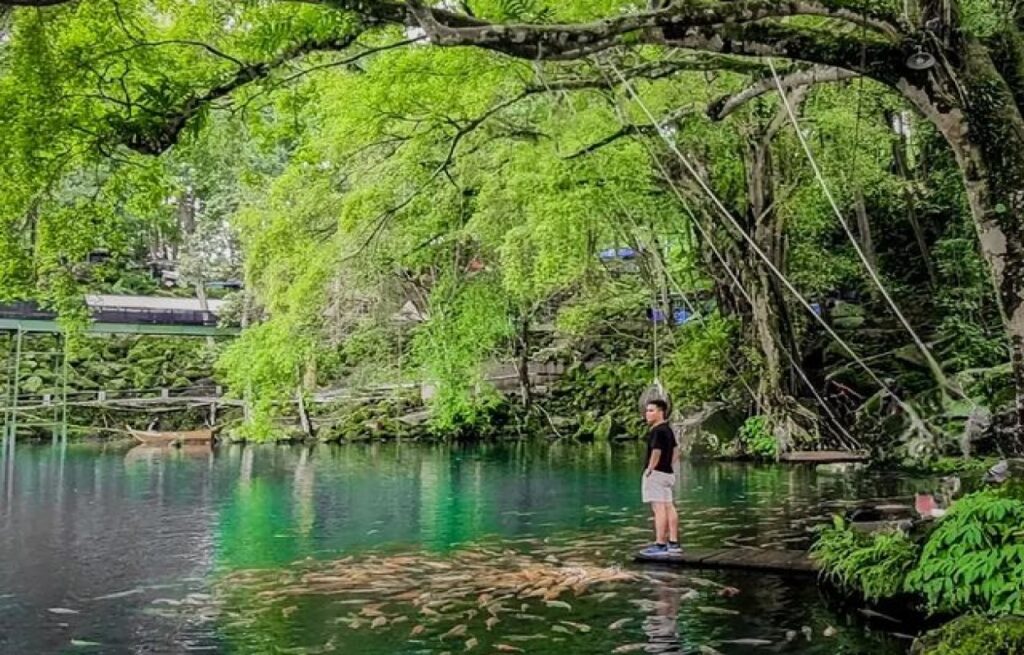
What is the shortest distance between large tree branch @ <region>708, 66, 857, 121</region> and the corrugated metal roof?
24344 mm

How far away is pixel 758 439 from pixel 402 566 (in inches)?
488

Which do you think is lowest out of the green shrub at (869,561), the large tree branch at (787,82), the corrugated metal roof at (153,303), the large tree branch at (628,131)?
the green shrub at (869,561)

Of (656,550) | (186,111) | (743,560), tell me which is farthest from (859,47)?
(186,111)

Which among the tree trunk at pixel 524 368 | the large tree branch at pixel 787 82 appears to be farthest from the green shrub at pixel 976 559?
the tree trunk at pixel 524 368

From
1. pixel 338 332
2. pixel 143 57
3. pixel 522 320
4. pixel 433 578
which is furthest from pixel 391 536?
pixel 522 320

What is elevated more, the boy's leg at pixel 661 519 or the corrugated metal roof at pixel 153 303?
the corrugated metal roof at pixel 153 303

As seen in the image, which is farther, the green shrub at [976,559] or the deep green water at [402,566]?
the deep green water at [402,566]

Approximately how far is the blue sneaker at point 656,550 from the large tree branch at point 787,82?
4.25m

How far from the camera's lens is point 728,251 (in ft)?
63.9

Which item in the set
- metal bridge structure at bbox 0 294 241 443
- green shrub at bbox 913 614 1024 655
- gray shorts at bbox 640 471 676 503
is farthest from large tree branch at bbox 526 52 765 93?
metal bridge structure at bbox 0 294 241 443

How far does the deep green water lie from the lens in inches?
258

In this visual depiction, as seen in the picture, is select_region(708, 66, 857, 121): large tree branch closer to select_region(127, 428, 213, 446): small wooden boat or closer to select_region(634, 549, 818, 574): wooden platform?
select_region(634, 549, 818, 574): wooden platform

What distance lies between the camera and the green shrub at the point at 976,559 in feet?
20.8

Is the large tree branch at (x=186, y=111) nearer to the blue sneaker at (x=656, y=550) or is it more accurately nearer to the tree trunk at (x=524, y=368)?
the blue sneaker at (x=656, y=550)
